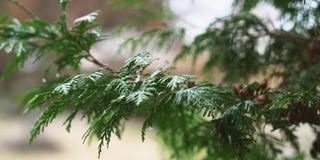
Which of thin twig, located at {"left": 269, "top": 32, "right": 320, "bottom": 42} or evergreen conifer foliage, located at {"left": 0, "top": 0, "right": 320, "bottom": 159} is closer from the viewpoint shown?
evergreen conifer foliage, located at {"left": 0, "top": 0, "right": 320, "bottom": 159}

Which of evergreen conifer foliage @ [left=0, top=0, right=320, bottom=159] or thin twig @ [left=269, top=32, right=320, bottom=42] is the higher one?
thin twig @ [left=269, top=32, right=320, bottom=42]

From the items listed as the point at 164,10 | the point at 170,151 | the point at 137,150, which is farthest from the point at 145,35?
the point at 137,150

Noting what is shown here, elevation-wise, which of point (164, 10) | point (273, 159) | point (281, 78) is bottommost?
point (273, 159)

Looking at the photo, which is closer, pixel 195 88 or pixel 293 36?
pixel 195 88

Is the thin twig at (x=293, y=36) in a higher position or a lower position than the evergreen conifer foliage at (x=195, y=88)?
higher

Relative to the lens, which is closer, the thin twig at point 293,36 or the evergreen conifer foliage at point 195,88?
the evergreen conifer foliage at point 195,88

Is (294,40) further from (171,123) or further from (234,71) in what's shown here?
(171,123)

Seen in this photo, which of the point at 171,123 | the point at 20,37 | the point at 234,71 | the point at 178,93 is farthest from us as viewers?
the point at 234,71

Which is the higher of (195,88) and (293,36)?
(293,36)
